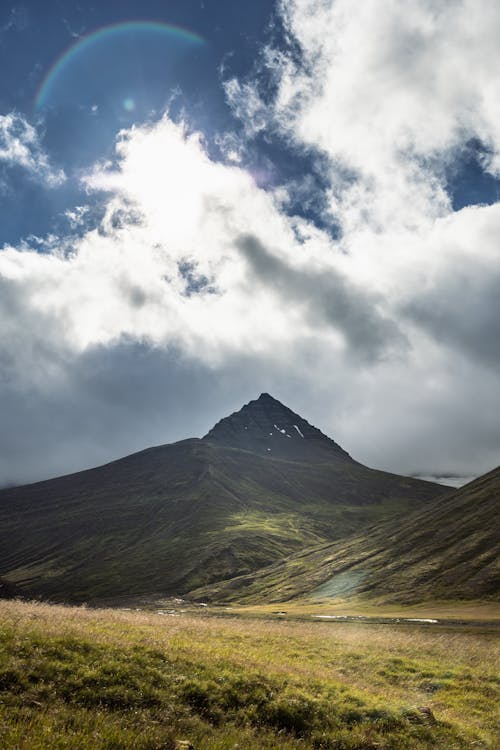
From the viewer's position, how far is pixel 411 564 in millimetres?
129250

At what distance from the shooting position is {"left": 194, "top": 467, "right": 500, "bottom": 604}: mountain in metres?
109

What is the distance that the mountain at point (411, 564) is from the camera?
109125 mm

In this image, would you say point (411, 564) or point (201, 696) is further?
point (411, 564)

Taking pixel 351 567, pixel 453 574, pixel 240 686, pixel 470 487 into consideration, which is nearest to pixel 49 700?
pixel 240 686

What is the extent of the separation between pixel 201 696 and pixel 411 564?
427ft

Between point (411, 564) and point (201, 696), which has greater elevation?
point (201, 696)

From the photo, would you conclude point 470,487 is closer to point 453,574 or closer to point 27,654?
point 453,574

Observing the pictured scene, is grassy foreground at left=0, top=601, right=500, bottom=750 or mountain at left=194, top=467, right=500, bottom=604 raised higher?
grassy foreground at left=0, top=601, right=500, bottom=750

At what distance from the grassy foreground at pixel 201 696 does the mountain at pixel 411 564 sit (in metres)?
92.3

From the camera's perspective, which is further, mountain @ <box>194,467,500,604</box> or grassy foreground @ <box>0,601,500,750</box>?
mountain @ <box>194,467,500,604</box>

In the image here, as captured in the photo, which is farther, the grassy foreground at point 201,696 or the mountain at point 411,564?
the mountain at point 411,564

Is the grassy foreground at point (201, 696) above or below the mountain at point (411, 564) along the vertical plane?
above

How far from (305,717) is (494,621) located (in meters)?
67.3

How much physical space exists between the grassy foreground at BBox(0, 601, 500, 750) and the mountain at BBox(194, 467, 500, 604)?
303ft
